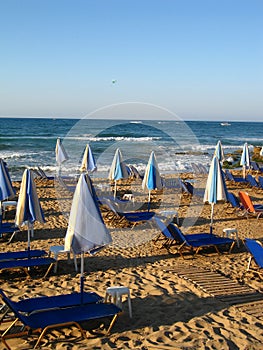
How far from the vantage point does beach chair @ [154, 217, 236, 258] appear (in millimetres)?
7675

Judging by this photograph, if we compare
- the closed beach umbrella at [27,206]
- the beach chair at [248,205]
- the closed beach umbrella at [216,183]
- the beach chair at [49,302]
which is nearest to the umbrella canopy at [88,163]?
the beach chair at [248,205]

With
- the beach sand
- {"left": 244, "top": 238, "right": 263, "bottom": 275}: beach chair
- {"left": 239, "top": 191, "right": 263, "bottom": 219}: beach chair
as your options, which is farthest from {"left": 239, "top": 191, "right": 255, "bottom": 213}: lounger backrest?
{"left": 244, "top": 238, "right": 263, "bottom": 275}: beach chair

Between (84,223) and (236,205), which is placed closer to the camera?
(84,223)

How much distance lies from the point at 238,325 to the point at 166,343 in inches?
39.6

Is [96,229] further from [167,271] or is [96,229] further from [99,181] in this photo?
[99,181]

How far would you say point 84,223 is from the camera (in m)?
4.75

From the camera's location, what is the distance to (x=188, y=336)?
15.3 ft

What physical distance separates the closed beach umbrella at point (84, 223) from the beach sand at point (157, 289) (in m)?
0.99

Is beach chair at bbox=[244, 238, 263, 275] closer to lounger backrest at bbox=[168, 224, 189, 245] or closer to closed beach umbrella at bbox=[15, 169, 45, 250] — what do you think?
lounger backrest at bbox=[168, 224, 189, 245]

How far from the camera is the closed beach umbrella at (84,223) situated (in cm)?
475

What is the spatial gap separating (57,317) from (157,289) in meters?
1.91

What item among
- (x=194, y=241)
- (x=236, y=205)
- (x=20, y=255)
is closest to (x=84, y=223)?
(x=20, y=255)

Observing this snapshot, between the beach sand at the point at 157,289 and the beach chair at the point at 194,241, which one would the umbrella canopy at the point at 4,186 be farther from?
the beach chair at the point at 194,241

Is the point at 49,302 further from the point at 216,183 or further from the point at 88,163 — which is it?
the point at 88,163
